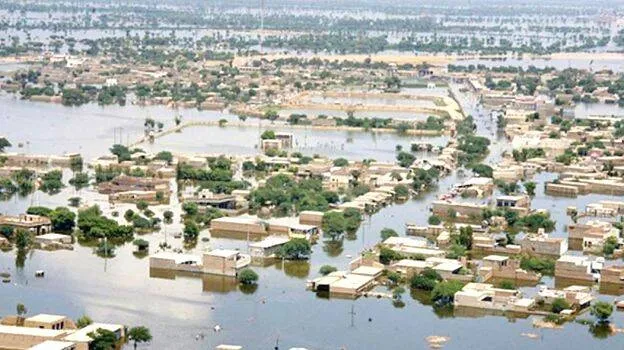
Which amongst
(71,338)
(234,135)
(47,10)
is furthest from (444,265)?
(47,10)

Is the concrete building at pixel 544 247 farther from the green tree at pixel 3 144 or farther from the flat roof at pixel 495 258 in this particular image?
the green tree at pixel 3 144

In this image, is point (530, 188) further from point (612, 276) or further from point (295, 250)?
point (295, 250)

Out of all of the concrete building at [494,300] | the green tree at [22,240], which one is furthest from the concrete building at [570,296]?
the green tree at [22,240]

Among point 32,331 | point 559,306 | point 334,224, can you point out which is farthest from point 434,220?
point 32,331

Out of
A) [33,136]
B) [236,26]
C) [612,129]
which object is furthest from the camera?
[236,26]

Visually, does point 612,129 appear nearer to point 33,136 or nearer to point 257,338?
point 33,136

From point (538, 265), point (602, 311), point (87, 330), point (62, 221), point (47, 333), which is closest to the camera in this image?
point (47, 333)
